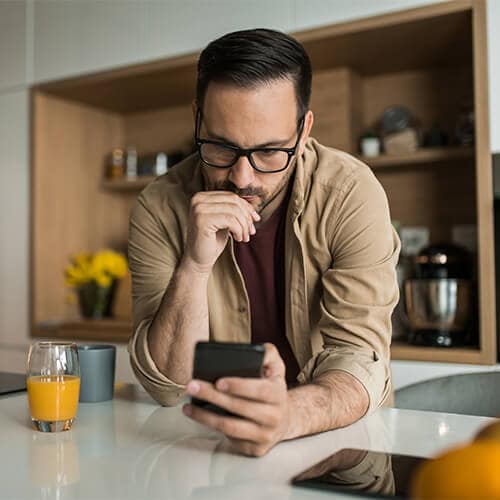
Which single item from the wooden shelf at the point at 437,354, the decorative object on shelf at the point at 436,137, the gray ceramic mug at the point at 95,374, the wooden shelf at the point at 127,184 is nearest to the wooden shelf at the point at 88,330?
the wooden shelf at the point at 127,184

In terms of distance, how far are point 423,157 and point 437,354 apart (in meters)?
0.77

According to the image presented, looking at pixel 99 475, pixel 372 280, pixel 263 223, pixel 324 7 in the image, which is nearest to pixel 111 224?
pixel 324 7

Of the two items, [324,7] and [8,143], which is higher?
[324,7]

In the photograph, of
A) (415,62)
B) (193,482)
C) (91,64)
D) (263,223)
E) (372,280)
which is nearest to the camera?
(193,482)

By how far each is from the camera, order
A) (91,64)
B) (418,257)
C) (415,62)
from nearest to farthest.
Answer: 1. (418,257)
2. (415,62)
3. (91,64)

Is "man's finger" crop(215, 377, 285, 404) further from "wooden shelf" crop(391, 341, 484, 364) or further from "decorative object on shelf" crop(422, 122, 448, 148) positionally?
"decorative object on shelf" crop(422, 122, 448, 148)

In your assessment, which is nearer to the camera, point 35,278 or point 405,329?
point 405,329

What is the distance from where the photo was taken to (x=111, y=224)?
379cm

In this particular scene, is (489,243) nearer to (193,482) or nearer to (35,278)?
(193,482)

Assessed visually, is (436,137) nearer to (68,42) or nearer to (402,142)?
(402,142)

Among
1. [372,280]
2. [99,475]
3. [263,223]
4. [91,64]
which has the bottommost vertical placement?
[99,475]

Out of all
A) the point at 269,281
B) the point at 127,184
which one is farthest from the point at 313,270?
the point at 127,184

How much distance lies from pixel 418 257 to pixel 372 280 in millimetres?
1284

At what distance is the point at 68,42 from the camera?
10.8ft
